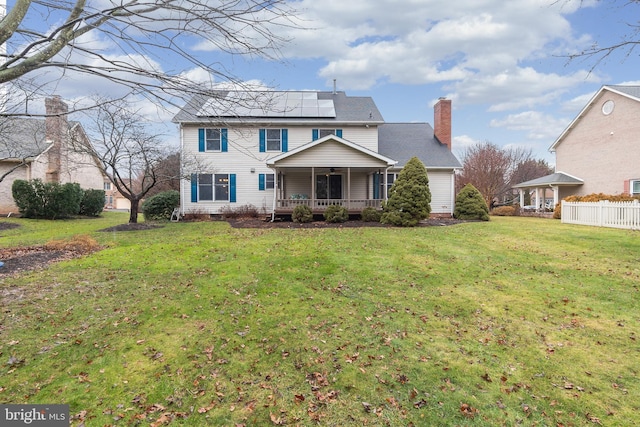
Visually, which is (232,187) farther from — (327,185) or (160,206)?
(327,185)

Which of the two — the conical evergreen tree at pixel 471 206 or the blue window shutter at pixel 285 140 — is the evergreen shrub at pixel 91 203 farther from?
the conical evergreen tree at pixel 471 206

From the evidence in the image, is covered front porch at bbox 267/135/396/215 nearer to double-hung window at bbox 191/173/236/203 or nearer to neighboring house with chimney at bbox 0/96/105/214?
double-hung window at bbox 191/173/236/203

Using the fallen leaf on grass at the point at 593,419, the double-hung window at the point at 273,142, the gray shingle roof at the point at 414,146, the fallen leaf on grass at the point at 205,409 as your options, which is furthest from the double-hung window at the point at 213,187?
the fallen leaf on grass at the point at 593,419

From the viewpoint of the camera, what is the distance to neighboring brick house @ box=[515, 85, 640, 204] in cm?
1988

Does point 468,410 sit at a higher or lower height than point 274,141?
lower

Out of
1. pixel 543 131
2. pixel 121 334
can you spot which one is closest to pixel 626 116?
pixel 543 131

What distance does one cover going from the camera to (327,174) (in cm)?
1941

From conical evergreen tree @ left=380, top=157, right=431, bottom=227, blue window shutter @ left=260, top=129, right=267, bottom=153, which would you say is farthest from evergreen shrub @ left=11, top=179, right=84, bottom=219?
conical evergreen tree @ left=380, top=157, right=431, bottom=227

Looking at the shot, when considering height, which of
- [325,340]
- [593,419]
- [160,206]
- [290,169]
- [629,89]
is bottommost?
[593,419]

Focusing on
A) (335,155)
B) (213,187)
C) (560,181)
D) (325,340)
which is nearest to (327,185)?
(335,155)

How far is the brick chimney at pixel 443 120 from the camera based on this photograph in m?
21.9

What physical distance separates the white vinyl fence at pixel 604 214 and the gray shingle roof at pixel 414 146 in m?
6.26

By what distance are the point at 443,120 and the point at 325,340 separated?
21.1 m

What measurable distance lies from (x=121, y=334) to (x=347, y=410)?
10.7ft
